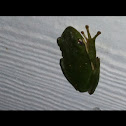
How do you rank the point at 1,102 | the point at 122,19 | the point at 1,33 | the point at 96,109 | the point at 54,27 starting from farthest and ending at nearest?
the point at 1,102 → the point at 96,109 → the point at 1,33 → the point at 54,27 → the point at 122,19

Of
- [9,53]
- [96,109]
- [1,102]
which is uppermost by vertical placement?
[9,53]

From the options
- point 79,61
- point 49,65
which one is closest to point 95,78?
point 79,61

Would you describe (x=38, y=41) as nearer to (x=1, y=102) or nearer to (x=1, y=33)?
(x=1, y=33)

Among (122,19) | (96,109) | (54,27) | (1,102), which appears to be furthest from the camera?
(1,102)

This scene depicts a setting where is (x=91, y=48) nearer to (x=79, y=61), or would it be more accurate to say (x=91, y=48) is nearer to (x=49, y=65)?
(x=79, y=61)

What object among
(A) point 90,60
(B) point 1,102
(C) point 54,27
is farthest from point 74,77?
(B) point 1,102

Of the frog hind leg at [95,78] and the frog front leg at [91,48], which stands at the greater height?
the frog front leg at [91,48]
